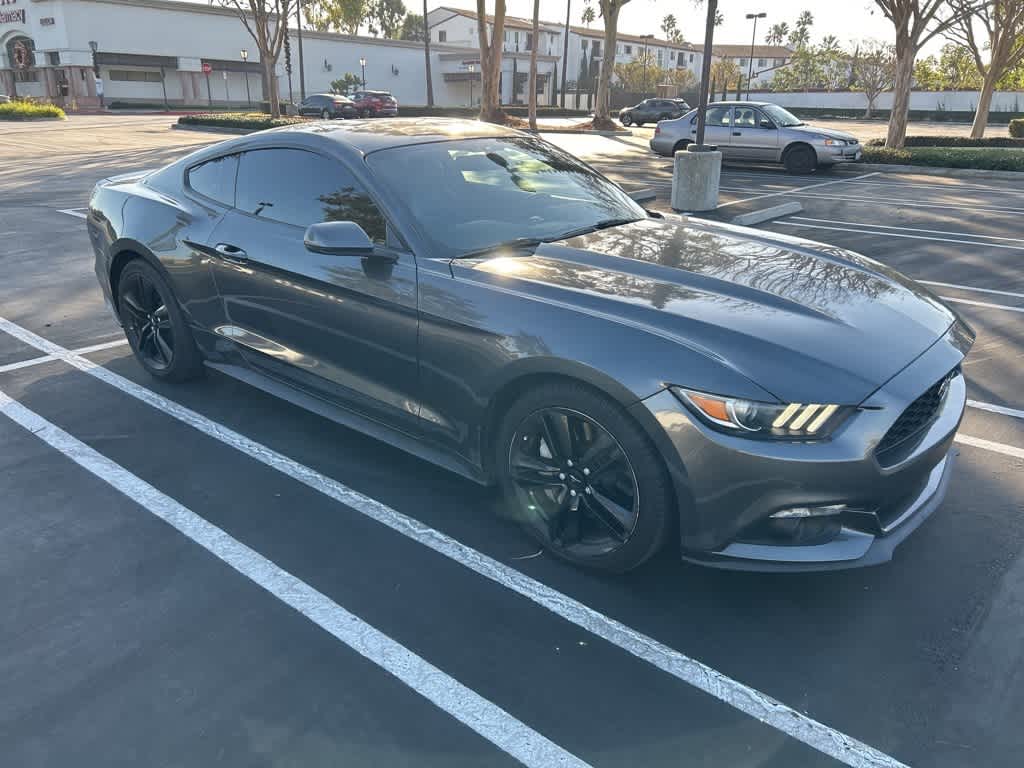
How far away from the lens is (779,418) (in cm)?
255

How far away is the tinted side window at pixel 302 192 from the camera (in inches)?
143

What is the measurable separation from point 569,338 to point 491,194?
1268 millimetres

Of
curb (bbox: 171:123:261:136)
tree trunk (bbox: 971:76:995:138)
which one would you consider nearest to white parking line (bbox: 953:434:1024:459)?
tree trunk (bbox: 971:76:995:138)

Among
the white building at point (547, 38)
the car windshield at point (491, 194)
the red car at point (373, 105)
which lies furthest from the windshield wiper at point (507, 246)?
the white building at point (547, 38)

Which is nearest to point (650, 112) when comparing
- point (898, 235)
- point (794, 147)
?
point (794, 147)

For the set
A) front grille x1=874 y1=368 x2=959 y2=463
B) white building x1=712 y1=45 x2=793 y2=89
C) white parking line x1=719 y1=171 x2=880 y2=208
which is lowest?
white parking line x1=719 y1=171 x2=880 y2=208

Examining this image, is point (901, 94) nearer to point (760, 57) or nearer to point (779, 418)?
point (779, 418)

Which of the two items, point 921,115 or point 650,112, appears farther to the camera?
point 921,115

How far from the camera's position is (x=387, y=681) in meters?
2.55

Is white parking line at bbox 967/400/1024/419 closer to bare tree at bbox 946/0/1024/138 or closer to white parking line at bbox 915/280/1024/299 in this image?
white parking line at bbox 915/280/1024/299

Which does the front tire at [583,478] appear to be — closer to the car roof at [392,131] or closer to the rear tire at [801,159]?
the car roof at [392,131]

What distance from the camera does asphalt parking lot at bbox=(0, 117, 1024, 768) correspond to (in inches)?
92.0

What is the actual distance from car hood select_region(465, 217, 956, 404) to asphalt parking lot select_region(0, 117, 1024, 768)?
0.91 meters

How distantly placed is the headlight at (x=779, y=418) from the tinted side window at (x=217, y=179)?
9.77 ft
